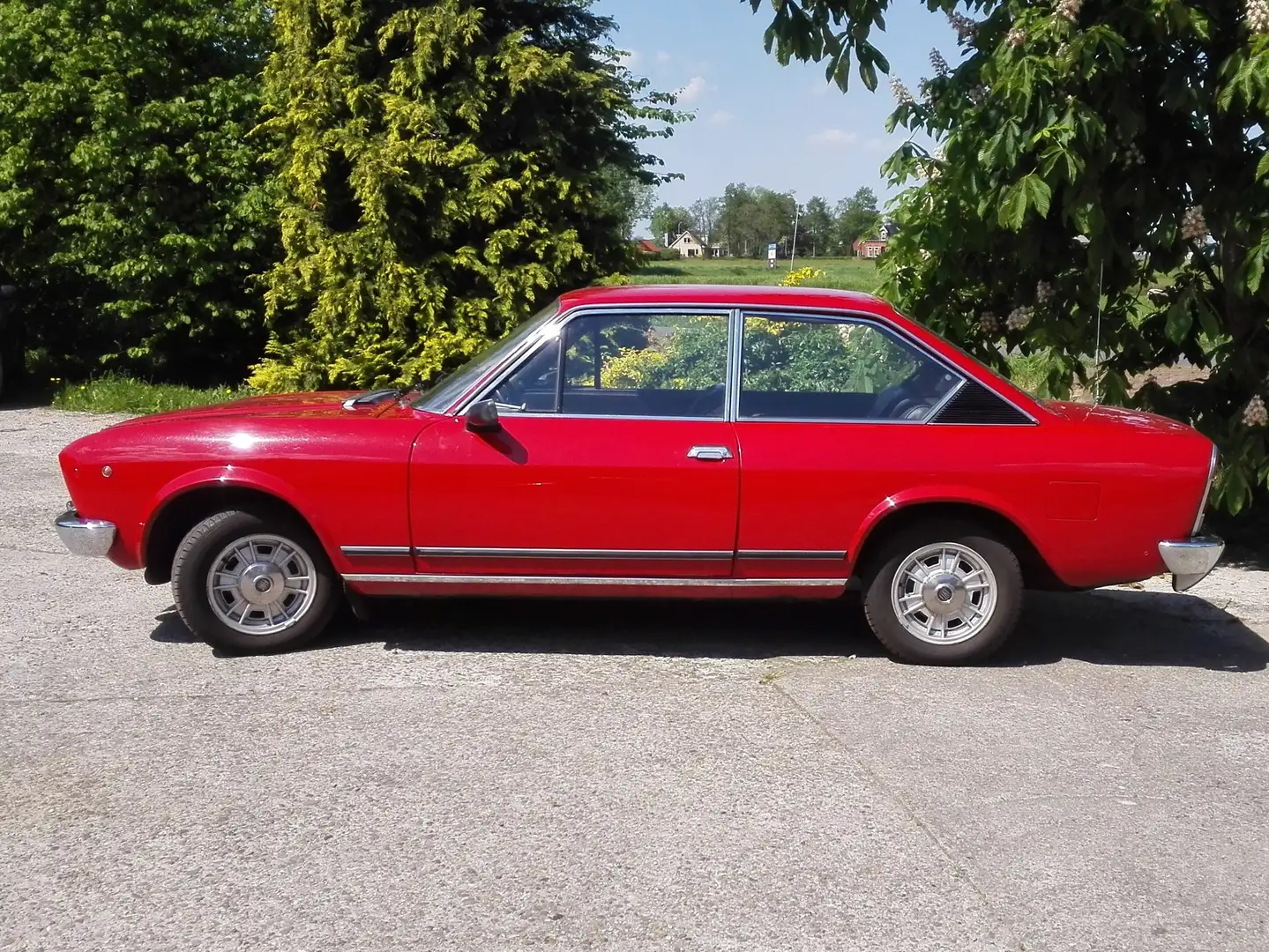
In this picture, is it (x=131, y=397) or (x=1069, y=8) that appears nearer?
(x=1069, y=8)

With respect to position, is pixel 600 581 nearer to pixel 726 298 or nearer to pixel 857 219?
pixel 726 298

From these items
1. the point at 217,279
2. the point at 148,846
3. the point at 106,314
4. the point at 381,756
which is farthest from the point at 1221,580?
Answer: the point at 106,314

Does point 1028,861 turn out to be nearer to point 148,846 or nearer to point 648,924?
point 648,924

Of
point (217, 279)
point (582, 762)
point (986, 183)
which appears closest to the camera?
point (582, 762)

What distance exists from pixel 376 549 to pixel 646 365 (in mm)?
1435

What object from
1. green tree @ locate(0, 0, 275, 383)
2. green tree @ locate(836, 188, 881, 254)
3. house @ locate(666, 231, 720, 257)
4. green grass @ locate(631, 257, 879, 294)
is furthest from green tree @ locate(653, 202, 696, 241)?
green tree @ locate(0, 0, 275, 383)

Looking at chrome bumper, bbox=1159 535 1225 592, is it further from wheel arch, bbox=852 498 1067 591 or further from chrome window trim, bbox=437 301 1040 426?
chrome window trim, bbox=437 301 1040 426

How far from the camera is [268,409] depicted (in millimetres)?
5961

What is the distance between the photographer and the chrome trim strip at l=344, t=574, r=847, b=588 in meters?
5.56

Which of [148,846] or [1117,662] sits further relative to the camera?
[1117,662]

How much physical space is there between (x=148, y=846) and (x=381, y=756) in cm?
90

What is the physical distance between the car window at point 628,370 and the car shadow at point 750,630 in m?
1.11

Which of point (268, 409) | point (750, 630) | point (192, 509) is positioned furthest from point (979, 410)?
point (192, 509)

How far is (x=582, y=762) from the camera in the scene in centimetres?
454
